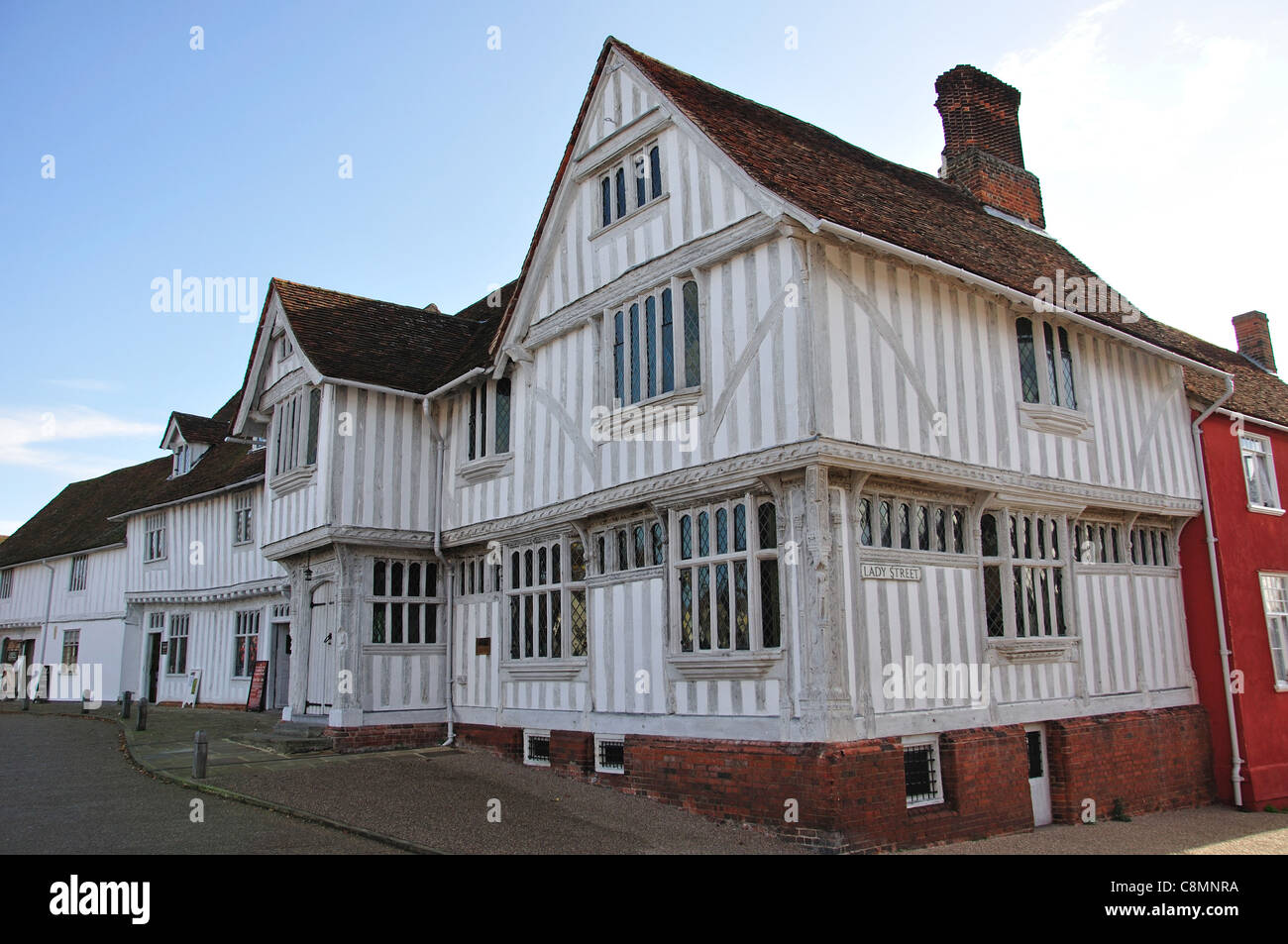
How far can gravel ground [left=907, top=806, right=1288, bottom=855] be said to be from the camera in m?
10.6

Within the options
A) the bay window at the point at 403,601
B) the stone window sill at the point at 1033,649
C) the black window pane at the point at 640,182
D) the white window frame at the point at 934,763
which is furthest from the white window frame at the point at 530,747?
the black window pane at the point at 640,182

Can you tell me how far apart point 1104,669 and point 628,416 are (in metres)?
7.47

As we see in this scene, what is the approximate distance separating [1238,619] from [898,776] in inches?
310

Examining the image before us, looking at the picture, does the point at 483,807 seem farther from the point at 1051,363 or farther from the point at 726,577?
the point at 1051,363

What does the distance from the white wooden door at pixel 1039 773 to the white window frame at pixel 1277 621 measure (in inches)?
199

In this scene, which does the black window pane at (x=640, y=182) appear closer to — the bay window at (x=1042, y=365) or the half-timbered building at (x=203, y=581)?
the bay window at (x=1042, y=365)

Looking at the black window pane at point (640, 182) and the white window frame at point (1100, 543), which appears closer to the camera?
the black window pane at point (640, 182)

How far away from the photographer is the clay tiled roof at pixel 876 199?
36.8 ft

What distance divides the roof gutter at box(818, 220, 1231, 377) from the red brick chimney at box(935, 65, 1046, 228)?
5.21 m

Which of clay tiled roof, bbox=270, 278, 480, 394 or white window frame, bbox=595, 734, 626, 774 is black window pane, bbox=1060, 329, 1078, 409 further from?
clay tiled roof, bbox=270, 278, 480, 394

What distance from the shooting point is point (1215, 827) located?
12562mm

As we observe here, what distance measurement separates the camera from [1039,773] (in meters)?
12.5
